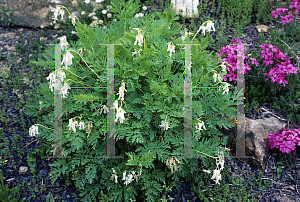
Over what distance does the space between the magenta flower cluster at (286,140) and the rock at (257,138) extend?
163mm

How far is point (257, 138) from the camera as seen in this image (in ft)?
11.9

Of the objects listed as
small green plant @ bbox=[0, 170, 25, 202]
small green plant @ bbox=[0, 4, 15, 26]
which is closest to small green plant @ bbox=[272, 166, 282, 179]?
small green plant @ bbox=[0, 170, 25, 202]

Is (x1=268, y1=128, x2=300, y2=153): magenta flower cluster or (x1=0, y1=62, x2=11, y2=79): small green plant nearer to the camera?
(x1=268, y1=128, x2=300, y2=153): magenta flower cluster

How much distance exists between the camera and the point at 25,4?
19.0 ft

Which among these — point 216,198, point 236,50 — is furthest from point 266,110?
point 216,198

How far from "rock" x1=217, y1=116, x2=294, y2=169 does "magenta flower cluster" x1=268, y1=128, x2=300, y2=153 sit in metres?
0.16

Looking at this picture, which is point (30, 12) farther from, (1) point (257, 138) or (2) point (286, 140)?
(2) point (286, 140)

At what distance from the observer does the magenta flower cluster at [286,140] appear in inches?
132

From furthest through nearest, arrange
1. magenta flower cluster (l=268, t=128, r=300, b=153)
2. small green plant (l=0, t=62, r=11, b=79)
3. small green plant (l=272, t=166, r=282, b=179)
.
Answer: small green plant (l=0, t=62, r=11, b=79)
small green plant (l=272, t=166, r=282, b=179)
magenta flower cluster (l=268, t=128, r=300, b=153)

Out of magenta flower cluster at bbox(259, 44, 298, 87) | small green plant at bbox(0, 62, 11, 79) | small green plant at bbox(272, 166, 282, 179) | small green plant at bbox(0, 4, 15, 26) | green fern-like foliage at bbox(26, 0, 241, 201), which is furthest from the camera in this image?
small green plant at bbox(0, 4, 15, 26)

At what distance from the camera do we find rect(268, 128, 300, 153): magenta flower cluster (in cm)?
335

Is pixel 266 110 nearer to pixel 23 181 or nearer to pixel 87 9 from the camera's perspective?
pixel 23 181

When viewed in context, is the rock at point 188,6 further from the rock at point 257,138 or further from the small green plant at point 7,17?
the small green plant at point 7,17

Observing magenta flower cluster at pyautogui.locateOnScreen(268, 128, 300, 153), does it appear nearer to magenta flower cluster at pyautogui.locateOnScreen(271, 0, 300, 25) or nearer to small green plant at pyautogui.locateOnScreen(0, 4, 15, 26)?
magenta flower cluster at pyautogui.locateOnScreen(271, 0, 300, 25)
